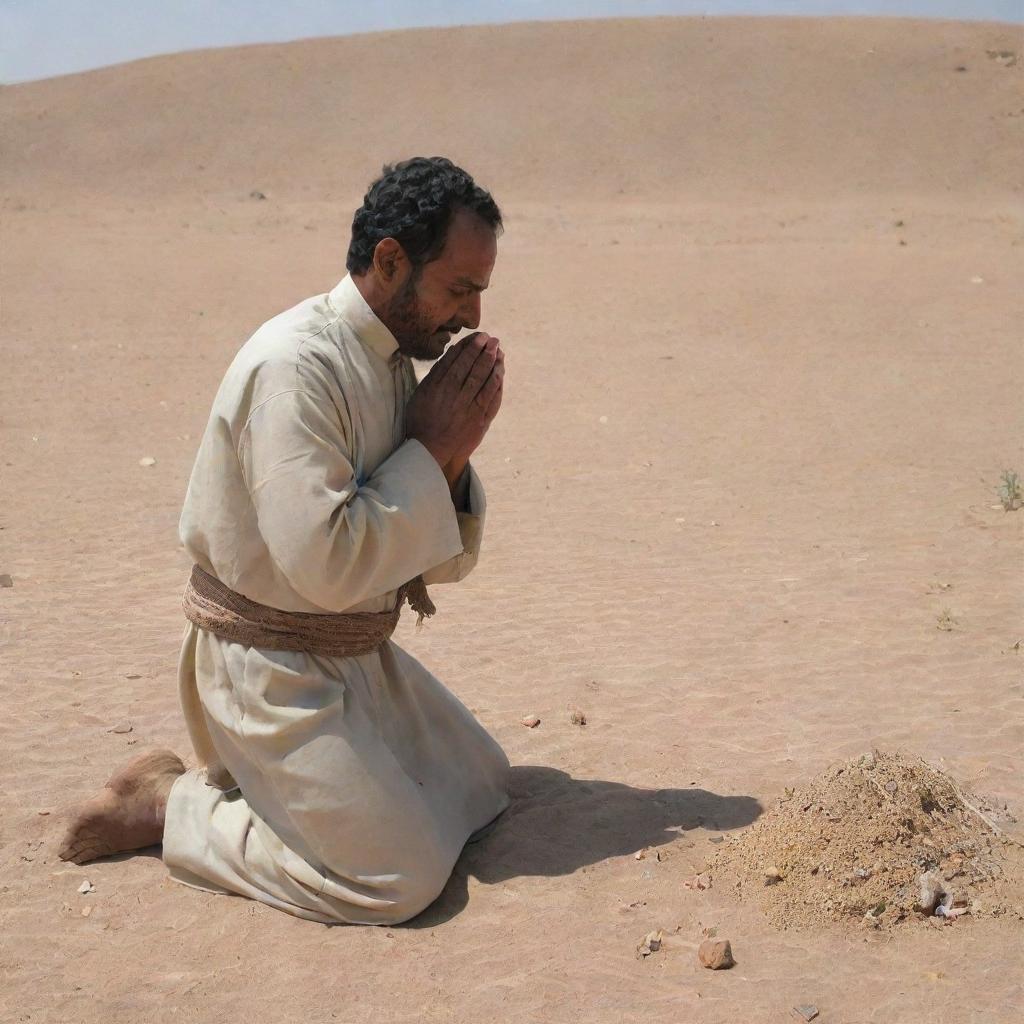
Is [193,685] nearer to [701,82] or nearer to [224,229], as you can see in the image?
[224,229]

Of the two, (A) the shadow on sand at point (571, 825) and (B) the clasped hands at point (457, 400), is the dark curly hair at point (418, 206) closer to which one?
(B) the clasped hands at point (457, 400)

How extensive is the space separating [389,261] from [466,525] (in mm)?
771

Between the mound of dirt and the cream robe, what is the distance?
0.89m

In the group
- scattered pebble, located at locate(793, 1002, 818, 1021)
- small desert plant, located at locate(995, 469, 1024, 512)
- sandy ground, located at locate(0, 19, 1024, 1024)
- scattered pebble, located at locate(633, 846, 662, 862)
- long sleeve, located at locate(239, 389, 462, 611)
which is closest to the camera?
scattered pebble, located at locate(793, 1002, 818, 1021)

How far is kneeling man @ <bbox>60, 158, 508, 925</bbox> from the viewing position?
3.24 metres

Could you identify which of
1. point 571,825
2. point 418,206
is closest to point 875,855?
point 571,825

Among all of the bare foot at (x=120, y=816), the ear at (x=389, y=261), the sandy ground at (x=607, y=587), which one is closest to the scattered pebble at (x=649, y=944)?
the sandy ground at (x=607, y=587)

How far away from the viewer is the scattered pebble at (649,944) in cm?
330

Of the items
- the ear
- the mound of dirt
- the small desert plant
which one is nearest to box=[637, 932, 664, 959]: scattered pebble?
the mound of dirt

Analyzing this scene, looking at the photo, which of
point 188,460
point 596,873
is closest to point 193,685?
point 596,873

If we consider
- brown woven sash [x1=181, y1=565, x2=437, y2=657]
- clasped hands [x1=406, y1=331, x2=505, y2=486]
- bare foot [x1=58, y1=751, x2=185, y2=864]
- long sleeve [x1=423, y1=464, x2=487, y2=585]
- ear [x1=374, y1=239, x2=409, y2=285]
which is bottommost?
bare foot [x1=58, y1=751, x2=185, y2=864]

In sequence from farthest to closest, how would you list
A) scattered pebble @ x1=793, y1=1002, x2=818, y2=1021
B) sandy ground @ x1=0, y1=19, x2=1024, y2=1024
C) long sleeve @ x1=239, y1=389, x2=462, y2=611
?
sandy ground @ x1=0, y1=19, x2=1024, y2=1024, long sleeve @ x1=239, y1=389, x2=462, y2=611, scattered pebble @ x1=793, y1=1002, x2=818, y2=1021

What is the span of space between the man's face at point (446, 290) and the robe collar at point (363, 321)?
31mm

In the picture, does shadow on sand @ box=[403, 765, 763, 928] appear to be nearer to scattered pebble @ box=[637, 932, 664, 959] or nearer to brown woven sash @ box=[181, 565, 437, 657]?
scattered pebble @ box=[637, 932, 664, 959]
